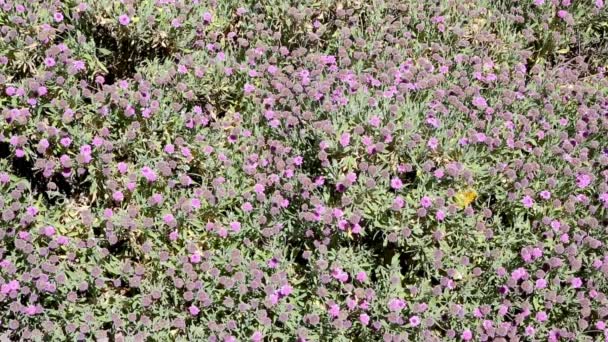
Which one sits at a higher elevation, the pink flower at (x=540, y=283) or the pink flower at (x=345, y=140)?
the pink flower at (x=345, y=140)

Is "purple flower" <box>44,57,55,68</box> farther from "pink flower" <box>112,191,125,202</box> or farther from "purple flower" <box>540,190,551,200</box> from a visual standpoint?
"purple flower" <box>540,190,551,200</box>

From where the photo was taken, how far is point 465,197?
3645 millimetres

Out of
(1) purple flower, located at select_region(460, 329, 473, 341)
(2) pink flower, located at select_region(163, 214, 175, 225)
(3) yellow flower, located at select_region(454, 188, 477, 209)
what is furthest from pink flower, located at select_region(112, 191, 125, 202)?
(1) purple flower, located at select_region(460, 329, 473, 341)

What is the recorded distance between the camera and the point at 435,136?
3.75m

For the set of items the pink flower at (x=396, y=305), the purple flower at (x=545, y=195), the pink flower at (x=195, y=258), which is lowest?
the pink flower at (x=396, y=305)

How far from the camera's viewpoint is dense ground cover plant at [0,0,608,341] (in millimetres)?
3479

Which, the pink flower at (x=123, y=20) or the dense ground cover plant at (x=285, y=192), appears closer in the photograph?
the dense ground cover plant at (x=285, y=192)

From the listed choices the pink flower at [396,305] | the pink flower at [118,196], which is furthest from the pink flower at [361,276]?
the pink flower at [118,196]

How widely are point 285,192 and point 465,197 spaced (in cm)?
88

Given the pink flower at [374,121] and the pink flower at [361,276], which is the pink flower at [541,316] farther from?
the pink flower at [374,121]

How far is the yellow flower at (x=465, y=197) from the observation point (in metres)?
3.62

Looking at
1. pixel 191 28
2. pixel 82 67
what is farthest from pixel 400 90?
pixel 82 67

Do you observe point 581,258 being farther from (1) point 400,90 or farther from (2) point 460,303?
(1) point 400,90

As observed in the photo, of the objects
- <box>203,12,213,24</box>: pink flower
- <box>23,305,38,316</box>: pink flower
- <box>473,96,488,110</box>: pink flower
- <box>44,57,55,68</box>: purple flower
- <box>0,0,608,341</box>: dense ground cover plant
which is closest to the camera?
<box>23,305,38,316</box>: pink flower
